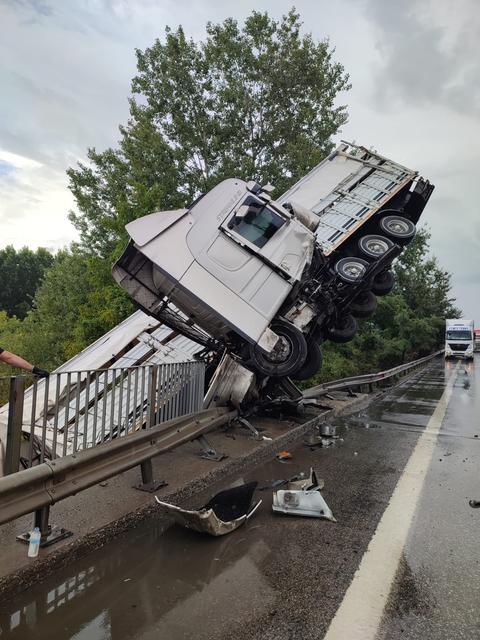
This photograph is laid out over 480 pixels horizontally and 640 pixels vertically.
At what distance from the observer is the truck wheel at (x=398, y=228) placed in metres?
9.55

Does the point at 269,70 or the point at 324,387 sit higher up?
the point at 269,70

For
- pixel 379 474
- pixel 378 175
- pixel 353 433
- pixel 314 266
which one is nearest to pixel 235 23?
pixel 378 175

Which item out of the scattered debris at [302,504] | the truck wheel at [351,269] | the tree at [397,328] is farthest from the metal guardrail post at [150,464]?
the tree at [397,328]

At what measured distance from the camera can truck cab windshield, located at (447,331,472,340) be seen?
117ft

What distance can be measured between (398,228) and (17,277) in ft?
223

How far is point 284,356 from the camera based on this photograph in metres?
6.81

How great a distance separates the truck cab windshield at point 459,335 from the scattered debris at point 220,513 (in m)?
36.2

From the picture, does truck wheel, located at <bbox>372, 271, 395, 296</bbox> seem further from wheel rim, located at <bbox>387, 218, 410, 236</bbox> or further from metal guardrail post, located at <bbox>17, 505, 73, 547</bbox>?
metal guardrail post, located at <bbox>17, 505, 73, 547</bbox>

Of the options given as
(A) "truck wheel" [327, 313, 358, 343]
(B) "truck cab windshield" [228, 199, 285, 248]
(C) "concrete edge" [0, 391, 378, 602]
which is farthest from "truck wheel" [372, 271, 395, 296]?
(C) "concrete edge" [0, 391, 378, 602]

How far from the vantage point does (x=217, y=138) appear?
71.1 ft

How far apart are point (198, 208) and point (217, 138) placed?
16265 millimetres

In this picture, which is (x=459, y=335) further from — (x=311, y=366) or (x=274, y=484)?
(x=274, y=484)

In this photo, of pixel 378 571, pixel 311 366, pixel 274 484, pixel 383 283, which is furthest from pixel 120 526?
pixel 383 283

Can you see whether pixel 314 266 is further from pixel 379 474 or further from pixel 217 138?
pixel 217 138
